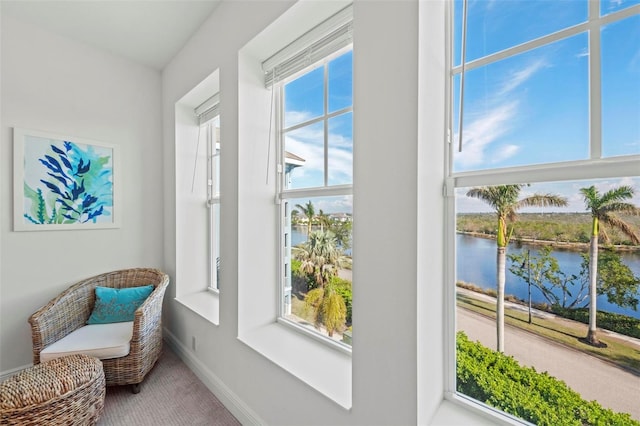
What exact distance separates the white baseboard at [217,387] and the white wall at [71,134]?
3.09ft

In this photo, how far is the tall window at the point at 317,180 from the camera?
64.5 inches

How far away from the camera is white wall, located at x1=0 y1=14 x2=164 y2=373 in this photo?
7.50 ft

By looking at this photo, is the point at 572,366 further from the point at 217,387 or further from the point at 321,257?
the point at 217,387

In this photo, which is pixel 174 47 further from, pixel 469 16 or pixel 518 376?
pixel 518 376

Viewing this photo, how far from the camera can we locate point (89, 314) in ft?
8.27

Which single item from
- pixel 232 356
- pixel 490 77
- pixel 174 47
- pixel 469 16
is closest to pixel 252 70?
pixel 174 47

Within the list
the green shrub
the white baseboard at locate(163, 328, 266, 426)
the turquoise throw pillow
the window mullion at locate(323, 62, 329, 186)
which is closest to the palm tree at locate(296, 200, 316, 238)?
the window mullion at locate(323, 62, 329, 186)

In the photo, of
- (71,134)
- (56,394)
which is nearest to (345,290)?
(56,394)

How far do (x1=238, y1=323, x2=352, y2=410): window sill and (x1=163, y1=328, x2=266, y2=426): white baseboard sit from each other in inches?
15.8

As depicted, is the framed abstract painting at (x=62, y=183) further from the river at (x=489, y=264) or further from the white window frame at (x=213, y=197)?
the river at (x=489, y=264)

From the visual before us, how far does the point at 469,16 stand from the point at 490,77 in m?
0.27

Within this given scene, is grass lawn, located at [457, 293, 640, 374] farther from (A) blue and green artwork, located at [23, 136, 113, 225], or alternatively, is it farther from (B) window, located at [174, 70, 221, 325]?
(A) blue and green artwork, located at [23, 136, 113, 225]

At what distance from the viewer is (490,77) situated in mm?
1054

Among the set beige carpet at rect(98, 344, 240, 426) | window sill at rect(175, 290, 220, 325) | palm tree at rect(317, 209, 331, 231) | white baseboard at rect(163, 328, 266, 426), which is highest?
palm tree at rect(317, 209, 331, 231)
